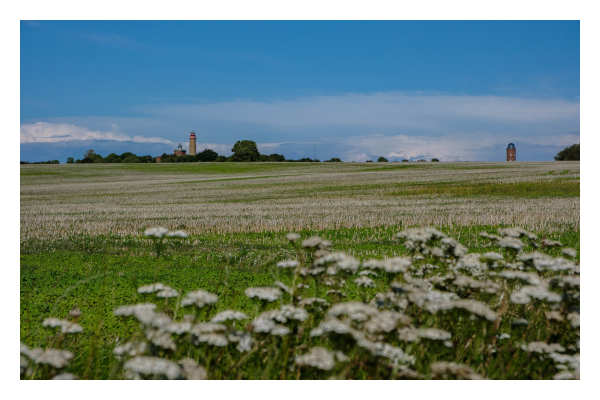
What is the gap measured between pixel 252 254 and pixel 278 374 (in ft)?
25.4

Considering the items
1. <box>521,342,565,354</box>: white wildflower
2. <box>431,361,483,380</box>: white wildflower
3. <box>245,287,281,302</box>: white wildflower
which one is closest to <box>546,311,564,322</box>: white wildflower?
<box>521,342,565,354</box>: white wildflower

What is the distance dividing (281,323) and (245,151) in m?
122

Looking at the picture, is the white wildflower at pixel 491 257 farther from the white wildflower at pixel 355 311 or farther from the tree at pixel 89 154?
the tree at pixel 89 154

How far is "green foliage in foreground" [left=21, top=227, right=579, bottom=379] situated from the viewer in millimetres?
3340

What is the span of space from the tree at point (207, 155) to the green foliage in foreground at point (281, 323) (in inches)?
4892

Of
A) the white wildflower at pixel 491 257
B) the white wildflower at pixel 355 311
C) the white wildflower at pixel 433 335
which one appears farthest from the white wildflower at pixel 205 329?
the white wildflower at pixel 491 257

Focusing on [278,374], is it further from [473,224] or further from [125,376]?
[473,224]

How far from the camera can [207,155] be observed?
136000mm

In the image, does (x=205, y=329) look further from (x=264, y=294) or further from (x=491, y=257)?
(x=491, y=257)

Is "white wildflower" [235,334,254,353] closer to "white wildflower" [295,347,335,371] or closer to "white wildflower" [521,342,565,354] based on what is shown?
"white wildflower" [295,347,335,371]

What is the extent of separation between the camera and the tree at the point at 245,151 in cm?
12381

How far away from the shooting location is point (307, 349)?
Answer: 380 cm

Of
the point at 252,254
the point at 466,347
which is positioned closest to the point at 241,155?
the point at 252,254

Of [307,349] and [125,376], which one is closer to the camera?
[125,376]
